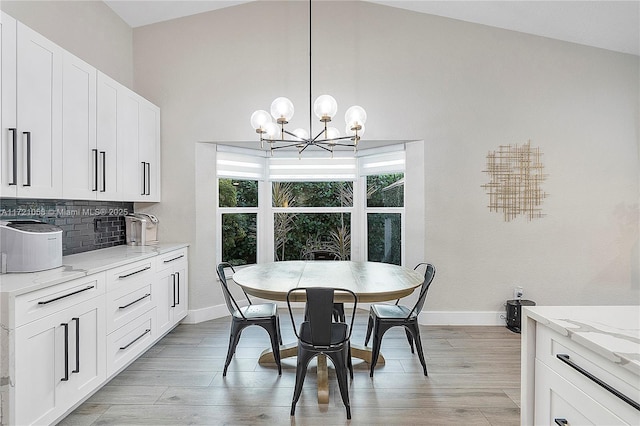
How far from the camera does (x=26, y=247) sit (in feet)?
6.89

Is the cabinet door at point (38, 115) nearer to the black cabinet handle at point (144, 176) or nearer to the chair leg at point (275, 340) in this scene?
the black cabinet handle at point (144, 176)

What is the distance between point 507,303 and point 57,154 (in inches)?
164

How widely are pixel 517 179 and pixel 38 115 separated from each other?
417cm

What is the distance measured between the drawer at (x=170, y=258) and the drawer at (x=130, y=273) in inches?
5.1

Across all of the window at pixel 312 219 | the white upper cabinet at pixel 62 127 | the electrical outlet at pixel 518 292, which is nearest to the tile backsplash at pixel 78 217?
the white upper cabinet at pixel 62 127

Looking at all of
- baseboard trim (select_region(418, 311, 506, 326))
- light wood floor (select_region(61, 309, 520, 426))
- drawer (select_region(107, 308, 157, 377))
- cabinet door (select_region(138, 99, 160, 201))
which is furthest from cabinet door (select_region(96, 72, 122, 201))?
baseboard trim (select_region(418, 311, 506, 326))

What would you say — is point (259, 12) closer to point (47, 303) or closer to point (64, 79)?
point (64, 79)

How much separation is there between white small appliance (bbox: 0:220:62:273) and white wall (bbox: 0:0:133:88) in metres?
1.50

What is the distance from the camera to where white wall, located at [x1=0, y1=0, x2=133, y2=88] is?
2.71 m

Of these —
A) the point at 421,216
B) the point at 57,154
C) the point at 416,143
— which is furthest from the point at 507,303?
the point at 57,154

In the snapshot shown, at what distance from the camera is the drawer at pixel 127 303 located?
2.55 m

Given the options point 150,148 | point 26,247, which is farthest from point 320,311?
point 150,148

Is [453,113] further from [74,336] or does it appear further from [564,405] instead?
[74,336]

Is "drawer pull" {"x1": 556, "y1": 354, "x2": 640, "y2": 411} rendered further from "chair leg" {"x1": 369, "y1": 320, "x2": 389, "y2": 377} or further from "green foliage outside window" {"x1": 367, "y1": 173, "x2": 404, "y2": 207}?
"green foliage outside window" {"x1": 367, "y1": 173, "x2": 404, "y2": 207}
